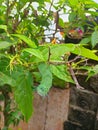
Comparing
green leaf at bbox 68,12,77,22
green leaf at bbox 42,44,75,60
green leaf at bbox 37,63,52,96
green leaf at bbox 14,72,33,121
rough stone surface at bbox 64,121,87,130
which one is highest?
green leaf at bbox 68,12,77,22

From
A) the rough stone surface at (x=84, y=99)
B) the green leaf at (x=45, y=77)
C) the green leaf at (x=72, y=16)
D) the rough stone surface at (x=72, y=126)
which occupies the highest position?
the green leaf at (x=72, y=16)

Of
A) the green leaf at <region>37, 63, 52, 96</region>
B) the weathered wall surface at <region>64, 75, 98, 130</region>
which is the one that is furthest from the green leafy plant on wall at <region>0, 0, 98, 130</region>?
the weathered wall surface at <region>64, 75, 98, 130</region>

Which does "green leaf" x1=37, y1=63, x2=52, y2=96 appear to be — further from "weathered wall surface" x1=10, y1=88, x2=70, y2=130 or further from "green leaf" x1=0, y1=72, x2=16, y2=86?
"weathered wall surface" x1=10, y1=88, x2=70, y2=130

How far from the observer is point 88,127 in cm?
172

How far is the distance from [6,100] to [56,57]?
2.13ft

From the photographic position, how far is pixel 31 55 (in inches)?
26.6

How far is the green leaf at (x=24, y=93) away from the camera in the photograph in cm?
Answer: 67

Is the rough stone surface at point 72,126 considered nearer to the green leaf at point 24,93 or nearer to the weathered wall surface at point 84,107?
the weathered wall surface at point 84,107

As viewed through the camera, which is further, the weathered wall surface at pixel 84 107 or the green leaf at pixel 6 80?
the weathered wall surface at pixel 84 107

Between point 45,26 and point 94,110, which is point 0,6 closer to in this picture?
point 45,26

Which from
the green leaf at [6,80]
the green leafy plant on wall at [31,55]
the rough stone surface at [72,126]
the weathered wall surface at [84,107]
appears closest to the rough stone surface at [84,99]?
the weathered wall surface at [84,107]

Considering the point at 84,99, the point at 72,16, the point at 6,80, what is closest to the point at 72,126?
the point at 84,99

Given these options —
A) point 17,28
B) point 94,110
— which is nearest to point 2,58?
point 17,28

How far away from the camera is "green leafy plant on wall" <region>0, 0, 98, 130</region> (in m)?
0.62
